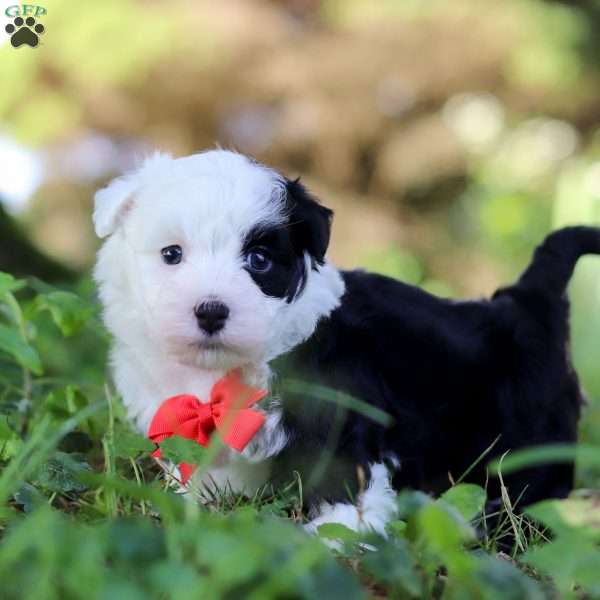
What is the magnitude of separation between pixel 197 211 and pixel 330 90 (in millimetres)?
7961

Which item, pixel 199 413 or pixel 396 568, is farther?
pixel 199 413

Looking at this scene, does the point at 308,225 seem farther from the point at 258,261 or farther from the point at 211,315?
the point at 211,315

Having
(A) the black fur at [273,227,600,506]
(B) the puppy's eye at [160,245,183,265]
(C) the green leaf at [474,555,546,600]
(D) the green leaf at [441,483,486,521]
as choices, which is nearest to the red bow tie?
(A) the black fur at [273,227,600,506]

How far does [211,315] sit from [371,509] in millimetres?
763

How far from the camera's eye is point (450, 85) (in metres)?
10.4

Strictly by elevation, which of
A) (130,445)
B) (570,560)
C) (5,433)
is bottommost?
(5,433)

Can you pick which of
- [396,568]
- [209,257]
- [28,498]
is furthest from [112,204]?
[396,568]

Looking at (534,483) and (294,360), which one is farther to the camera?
(534,483)

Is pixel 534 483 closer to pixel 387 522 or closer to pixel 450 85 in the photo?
pixel 387 522

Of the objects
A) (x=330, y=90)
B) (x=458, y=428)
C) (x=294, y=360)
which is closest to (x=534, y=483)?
(x=458, y=428)

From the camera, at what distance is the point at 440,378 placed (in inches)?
118

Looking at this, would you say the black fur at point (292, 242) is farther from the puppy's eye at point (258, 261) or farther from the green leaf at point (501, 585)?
the green leaf at point (501, 585)

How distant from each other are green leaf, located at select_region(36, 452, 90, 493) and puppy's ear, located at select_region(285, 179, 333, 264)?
37.5 inches

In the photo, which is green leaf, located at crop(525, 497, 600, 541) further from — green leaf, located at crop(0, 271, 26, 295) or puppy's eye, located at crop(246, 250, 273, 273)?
green leaf, located at crop(0, 271, 26, 295)
